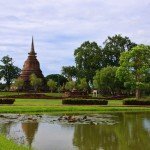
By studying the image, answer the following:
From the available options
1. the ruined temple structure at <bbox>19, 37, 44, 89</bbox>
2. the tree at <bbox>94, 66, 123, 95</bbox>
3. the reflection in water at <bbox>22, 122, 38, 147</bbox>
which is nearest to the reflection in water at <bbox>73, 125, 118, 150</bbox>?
the reflection in water at <bbox>22, 122, 38, 147</bbox>

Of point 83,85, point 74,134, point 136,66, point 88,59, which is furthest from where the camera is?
point 88,59

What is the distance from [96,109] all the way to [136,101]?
34.9ft

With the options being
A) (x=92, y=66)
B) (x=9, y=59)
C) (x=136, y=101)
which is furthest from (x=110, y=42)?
(x=136, y=101)

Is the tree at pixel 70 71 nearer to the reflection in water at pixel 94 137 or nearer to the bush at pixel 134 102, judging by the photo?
the bush at pixel 134 102

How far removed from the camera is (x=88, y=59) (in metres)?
83.9

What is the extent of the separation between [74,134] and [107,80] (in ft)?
175

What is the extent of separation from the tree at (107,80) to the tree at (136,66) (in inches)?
479

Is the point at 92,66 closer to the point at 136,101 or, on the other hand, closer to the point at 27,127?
the point at 136,101

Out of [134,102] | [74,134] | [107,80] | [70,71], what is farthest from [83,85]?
[74,134]

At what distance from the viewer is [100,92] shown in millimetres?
80000

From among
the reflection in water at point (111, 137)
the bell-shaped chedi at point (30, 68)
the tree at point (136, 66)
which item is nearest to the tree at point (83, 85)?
the bell-shaped chedi at point (30, 68)

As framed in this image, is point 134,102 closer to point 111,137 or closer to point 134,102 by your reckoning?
point 134,102

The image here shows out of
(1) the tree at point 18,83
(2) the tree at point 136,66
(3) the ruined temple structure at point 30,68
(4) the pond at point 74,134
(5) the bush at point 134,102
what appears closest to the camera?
(4) the pond at point 74,134

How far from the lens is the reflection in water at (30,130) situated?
18.2m
